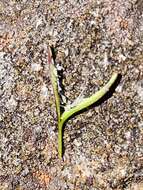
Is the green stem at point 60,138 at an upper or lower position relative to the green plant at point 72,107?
lower

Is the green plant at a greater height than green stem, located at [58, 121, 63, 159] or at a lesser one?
greater

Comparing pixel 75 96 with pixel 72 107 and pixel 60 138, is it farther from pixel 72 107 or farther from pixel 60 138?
pixel 60 138

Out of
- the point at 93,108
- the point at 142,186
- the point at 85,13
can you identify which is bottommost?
the point at 142,186

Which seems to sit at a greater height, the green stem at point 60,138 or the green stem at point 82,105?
the green stem at point 82,105

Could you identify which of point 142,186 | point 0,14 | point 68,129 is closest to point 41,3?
point 0,14

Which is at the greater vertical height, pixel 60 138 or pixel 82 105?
pixel 82 105

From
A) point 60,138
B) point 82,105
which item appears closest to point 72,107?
point 82,105

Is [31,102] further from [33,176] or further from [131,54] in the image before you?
[131,54]

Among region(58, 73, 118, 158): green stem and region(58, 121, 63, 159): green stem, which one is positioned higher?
region(58, 73, 118, 158): green stem
